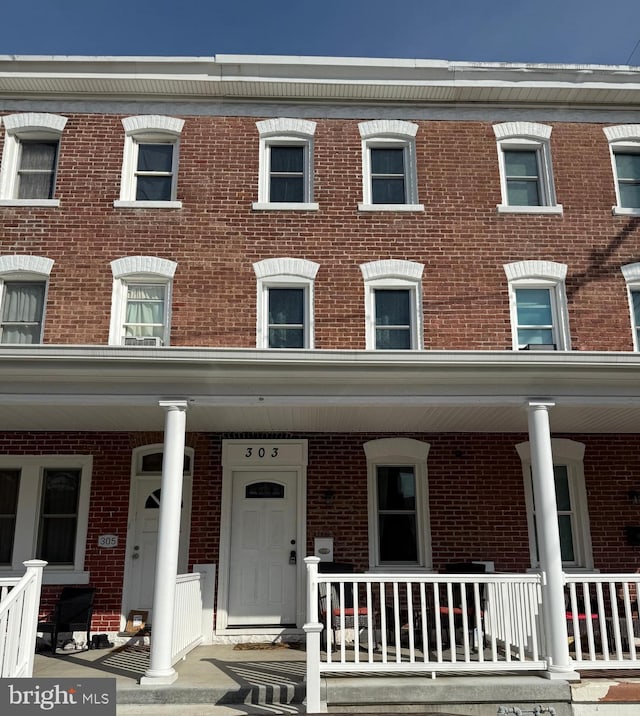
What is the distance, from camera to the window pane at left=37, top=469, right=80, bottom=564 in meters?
9.42

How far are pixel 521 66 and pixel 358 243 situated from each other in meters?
4.05

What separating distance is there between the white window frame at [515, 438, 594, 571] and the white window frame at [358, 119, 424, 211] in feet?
14.3

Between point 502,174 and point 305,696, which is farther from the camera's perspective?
point 502,174

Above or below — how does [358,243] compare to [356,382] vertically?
above

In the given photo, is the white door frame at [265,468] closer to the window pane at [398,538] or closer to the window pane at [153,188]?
the window pane at [398,538]

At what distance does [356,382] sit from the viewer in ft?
24.7

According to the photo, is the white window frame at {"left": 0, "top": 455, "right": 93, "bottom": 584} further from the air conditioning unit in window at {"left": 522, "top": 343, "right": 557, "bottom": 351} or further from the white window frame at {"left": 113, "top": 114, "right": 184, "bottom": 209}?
the air conditioning unit in window at {"left": 522, "top": 343, "right": 557, "bottom": 351}

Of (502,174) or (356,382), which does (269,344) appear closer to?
(356,382)

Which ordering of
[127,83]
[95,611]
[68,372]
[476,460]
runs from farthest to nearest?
[127,83], [476,460], [95,611], [68,372]

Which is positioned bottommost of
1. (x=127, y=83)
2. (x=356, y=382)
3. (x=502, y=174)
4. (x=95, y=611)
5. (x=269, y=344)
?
(x=95, y=611)

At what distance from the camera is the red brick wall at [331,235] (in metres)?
9.88

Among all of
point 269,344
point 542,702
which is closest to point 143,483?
point 269,344

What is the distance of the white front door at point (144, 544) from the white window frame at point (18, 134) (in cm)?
504

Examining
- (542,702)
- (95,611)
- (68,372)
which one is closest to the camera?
(542,702)
